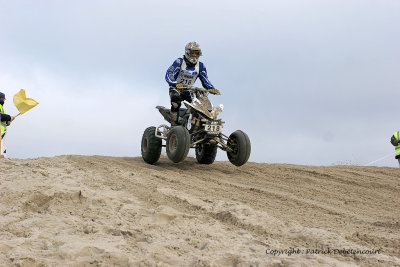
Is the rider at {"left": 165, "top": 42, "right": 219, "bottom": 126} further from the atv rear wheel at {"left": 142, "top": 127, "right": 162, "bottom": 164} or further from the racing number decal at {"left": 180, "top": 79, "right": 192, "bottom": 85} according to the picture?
the atv rear wheel at {"left": 142, "top": 127, "right": 162, "bottom": 164}

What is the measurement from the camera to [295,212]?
477cm

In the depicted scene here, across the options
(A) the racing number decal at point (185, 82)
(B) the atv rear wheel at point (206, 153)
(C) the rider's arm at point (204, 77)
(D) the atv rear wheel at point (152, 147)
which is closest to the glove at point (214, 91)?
(C) the rider's arm at point (204, 77)

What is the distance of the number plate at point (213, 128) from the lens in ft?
26.2

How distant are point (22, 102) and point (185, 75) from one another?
4284mm

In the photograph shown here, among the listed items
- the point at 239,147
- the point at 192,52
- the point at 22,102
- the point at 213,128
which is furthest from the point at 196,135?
the point at 22,102

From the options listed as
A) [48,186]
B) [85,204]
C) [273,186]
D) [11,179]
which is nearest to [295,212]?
[273,186]

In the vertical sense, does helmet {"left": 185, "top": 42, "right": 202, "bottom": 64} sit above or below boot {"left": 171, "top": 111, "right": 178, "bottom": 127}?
above

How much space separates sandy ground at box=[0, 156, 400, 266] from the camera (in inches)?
126

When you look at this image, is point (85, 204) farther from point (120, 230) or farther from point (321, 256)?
point (321, 256)

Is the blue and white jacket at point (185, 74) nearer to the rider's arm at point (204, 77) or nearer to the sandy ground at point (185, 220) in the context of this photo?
the rider's arm at point (204, 77)

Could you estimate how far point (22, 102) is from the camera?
9.95m

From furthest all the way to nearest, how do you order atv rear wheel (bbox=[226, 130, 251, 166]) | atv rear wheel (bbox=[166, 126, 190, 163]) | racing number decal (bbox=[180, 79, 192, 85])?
racing number decal (bbox=[180, 79, 192, 85]) < atv rear wheel (bbox=[226, 130, 251, 166]) < atv rear wheel (bbox=[166, 126, 190, 163])

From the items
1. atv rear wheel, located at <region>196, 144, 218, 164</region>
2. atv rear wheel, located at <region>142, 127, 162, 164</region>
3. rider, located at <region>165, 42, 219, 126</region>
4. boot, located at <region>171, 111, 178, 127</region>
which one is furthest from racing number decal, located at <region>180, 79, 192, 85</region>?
atv rear wheel, located at <region>196, 144, 218, 164</region>

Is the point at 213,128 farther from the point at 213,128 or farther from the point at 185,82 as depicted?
the point at 185,82
